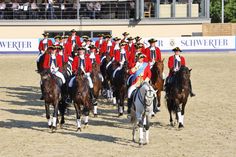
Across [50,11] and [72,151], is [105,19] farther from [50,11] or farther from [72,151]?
[72,151]

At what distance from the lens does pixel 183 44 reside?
1858 inches

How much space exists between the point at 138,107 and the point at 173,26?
3610 cm

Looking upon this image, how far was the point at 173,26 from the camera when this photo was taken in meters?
51.1

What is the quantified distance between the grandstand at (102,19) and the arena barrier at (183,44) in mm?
3994

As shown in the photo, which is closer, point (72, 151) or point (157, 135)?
point (72, 151)

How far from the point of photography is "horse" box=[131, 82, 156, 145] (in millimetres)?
15164

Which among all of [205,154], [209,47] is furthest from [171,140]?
[209,47]

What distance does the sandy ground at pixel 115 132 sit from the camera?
15328mm

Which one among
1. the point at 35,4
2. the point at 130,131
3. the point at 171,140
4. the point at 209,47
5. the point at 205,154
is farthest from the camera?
the point at 35,4

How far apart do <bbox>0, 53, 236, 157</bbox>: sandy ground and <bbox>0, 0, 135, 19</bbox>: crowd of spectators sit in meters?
23.7

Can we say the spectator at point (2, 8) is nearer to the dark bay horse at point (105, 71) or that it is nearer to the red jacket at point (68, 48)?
the red jacket at point (68, 48)

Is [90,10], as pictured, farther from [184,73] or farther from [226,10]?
[184,73]

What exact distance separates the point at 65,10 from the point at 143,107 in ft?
122

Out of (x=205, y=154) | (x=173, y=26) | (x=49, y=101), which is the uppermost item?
(x=173, y=26)
